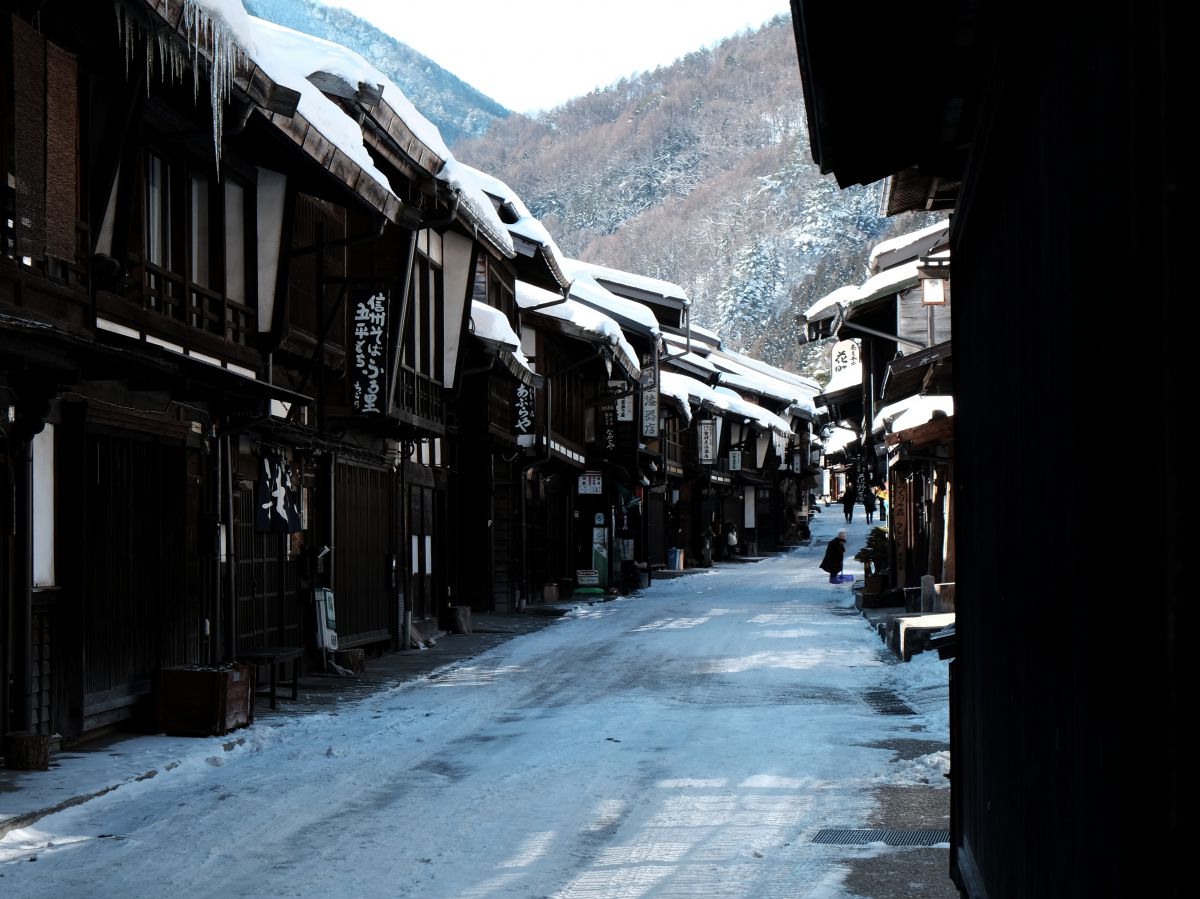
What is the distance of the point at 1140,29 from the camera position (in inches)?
89.9

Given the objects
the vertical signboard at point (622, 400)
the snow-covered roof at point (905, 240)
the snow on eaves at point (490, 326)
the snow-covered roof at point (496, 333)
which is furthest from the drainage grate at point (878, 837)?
the vertical signboard at point (622, 400)

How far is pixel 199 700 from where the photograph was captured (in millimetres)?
13320

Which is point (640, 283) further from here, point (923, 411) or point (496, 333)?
point (923, 411)

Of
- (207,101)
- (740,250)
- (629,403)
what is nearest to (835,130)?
(207,101)

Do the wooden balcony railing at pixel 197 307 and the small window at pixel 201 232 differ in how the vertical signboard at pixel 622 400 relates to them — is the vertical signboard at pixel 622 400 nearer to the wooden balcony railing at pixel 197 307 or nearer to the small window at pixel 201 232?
the wooden balcony railing at pixel 197 307

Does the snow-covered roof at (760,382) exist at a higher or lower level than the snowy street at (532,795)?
higher

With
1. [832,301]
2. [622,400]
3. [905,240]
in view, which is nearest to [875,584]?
[832,301]

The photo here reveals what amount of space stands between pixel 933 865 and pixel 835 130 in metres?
4.21

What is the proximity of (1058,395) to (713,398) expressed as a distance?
5713cm

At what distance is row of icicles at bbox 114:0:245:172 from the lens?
1081cm

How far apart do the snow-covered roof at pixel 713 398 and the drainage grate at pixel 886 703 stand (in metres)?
33.6

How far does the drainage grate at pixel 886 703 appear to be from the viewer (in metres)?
15.2

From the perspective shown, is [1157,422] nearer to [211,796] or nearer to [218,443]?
[211,796]

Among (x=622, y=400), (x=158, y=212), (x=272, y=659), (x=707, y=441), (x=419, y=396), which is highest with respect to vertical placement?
(x=622, y=400)
